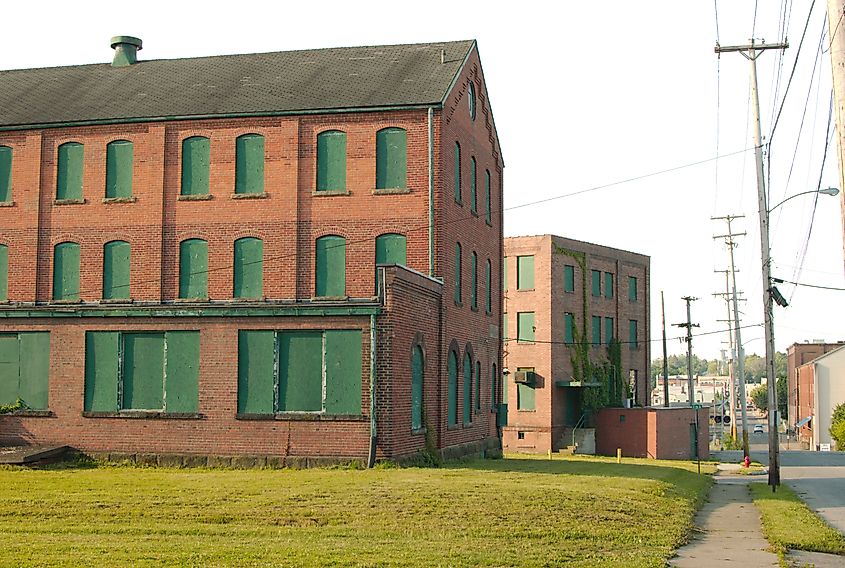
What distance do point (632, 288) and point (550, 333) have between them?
11.2m

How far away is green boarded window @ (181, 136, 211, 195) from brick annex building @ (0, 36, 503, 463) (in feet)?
0.22

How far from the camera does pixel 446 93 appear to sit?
113 feet

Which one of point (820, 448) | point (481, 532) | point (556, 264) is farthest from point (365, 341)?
point (820, 448)

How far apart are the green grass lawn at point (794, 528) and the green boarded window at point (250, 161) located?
18466mm

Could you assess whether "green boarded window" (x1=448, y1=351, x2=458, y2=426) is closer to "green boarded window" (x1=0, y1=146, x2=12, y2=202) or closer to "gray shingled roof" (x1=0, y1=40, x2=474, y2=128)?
"gray shingled roof" (x1=0, y1=40, x2=474, y2=128)

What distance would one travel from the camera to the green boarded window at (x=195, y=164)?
35469 mm

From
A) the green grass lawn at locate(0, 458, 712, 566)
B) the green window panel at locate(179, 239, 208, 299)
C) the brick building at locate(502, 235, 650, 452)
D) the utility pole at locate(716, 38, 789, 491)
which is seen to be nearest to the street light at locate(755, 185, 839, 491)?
the utility pole at locate(716, 38, 789, 491)

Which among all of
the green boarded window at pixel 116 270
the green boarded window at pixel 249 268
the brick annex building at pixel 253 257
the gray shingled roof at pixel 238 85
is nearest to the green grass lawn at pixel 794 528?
the brick annex building at pixel 253 257

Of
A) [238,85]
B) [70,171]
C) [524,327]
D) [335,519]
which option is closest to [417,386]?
[335,519]

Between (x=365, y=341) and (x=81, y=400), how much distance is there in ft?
28.4

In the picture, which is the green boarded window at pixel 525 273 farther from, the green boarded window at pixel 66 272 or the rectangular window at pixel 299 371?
the rectangular window at pixel 299 371

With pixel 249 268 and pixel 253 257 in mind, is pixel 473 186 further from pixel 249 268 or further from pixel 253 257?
pixel 249 268

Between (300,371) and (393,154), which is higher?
(393,154)

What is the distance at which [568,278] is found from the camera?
65.8 meters
